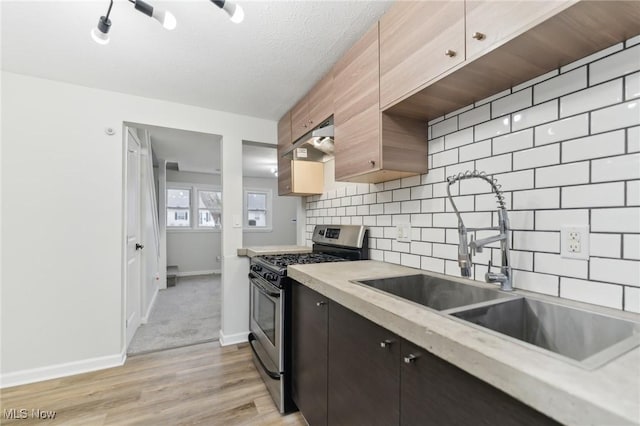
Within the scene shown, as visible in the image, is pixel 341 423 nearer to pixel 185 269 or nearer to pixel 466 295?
pixel 466 295

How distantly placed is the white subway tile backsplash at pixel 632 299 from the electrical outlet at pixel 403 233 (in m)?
0.95

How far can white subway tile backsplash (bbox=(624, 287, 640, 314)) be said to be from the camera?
0.87 metres

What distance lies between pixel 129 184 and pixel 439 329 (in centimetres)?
297

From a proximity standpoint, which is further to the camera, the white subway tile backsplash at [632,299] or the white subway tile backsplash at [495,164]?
the white subway tile backsplash at [495,164]

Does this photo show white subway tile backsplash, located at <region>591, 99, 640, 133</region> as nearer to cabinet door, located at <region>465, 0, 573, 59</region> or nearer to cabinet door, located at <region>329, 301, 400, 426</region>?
cabinet door, located at <region>465, 0, 573, 59</region>

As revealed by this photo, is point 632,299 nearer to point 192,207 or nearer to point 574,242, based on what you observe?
point 574,242

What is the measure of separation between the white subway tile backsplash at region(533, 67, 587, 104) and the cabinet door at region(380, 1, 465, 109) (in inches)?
14.1

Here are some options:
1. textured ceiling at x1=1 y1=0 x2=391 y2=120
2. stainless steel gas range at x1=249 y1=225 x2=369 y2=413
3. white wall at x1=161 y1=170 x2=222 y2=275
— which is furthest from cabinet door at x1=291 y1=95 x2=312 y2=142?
white wall at x1=161 y1=170 x2=222 y2=275

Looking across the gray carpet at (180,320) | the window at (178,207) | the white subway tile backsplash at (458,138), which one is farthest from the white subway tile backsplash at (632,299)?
the window at (178,207)

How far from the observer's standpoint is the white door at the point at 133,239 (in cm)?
268

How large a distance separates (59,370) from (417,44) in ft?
10.8

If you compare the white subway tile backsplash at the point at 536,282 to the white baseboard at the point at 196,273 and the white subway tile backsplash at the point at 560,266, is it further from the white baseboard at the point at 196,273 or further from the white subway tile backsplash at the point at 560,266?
the white baseboard at the point at 196,273

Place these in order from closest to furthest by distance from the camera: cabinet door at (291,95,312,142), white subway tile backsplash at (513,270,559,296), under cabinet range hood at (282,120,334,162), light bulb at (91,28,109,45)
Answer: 1. white subway tile backsplash at (513,270,559,296)
2. light bulb at (91,28,109,45)
3. under cabinet range hood at (282,120,334,162)
4. cabinet door at (291,95,312,142)

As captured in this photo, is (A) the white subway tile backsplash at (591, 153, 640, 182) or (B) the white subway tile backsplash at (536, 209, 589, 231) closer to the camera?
(A) the white subway tile backsplash at (591, 153, 640, 182)
